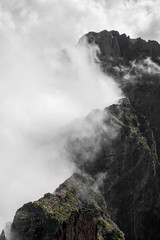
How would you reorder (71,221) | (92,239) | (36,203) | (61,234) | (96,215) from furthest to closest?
(96,215)
(36,203)
(92,239)
(71,221)
(61,234)

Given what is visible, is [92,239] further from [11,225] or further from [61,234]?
[11,225]

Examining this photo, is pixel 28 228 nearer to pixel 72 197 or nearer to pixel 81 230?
pixel 72 197

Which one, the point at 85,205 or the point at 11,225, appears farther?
the point at 85,205

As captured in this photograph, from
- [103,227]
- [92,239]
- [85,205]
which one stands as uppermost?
[85,205]

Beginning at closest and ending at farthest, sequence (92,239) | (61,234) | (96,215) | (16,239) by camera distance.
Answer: (61,234) < (92,239) < (16,239) < (96,215)

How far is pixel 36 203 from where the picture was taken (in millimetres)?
177500

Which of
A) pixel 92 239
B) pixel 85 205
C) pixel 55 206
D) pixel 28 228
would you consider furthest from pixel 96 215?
pixel 92 239

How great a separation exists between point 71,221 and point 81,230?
618 centimetres

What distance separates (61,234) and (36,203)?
248ft

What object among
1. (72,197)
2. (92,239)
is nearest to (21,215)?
(72,197)

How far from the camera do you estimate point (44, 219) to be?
170000 mm

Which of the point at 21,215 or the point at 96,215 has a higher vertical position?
the point at 21,215

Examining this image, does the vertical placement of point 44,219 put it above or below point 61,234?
above

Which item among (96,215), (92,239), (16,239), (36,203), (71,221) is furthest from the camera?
(96,215)
